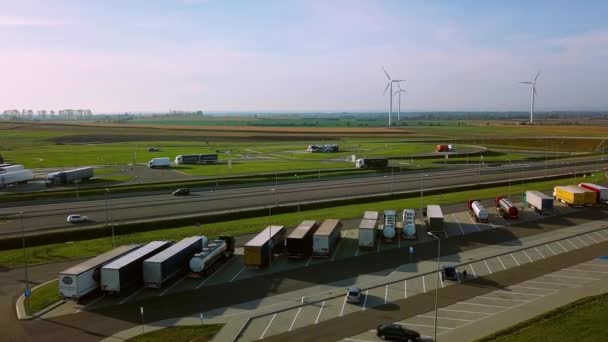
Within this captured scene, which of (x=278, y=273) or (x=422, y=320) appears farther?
(x=278, y=273)

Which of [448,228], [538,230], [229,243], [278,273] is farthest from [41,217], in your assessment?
[538,230]

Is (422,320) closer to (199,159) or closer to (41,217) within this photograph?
(41,217)

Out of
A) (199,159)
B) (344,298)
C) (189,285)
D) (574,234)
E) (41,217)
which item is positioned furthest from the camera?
(199,159)

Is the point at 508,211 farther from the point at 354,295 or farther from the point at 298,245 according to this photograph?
the point at 354,295

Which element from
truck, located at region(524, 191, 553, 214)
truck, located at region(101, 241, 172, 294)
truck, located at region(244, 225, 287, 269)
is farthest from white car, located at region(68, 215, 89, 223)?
truck, located at region(524, 191, 553, 214)

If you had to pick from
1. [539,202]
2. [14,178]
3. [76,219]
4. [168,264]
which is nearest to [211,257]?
[168,264]

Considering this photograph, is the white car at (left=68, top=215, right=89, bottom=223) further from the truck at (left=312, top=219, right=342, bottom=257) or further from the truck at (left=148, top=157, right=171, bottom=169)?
the truck at (left=148, top=157, right=171, bottom=169)
